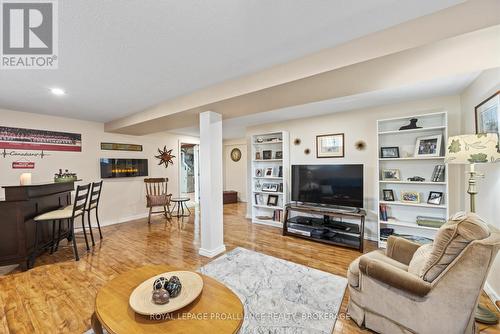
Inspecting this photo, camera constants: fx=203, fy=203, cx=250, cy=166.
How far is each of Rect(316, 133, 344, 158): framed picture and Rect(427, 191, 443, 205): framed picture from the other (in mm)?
1374

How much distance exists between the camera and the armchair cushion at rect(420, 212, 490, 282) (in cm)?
124

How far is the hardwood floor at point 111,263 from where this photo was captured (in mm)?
1730

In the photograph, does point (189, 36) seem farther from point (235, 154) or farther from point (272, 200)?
Result: point (235, 154)

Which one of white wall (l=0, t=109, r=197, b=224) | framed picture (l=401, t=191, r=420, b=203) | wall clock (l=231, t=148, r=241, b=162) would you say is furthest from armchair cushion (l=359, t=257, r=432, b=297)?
wall clock (l=231, t=148, r=241, b=162)

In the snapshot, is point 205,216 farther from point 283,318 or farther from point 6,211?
point 6,211

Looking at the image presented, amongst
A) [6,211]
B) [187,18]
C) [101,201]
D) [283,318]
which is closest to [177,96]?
[187,18]

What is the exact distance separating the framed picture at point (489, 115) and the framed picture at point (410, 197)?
3.83 ft

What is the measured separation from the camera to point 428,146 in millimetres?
2939

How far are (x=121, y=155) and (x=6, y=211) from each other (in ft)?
7.73

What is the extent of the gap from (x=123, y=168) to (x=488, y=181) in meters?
5.92

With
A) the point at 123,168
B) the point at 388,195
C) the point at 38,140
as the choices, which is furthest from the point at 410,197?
the point at 38,140

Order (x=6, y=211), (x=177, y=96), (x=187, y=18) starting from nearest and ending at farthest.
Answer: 1. (x=187, y=18)
2. (x=6, y=211)
3. (x=177, y=96)

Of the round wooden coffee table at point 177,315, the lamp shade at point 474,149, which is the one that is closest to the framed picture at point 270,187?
the lamp shade at point 474,149

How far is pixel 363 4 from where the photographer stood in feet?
4.17
